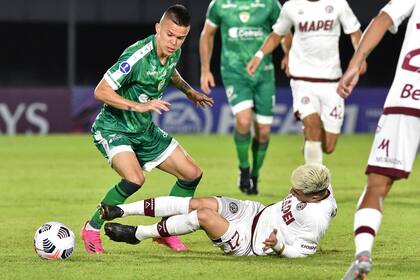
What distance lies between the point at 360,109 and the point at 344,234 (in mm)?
14183

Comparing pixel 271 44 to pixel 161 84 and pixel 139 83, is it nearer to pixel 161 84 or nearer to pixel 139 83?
pixel 161 84

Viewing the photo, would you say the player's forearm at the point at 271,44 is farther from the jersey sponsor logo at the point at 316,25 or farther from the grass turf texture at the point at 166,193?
the grass turf texture at the point at 166,193

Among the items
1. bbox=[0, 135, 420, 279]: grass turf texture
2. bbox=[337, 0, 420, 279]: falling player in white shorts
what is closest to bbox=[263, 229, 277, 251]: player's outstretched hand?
bbox=[0, 135, 420, 279]: grass turf texture

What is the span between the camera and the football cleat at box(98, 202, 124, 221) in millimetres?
7578

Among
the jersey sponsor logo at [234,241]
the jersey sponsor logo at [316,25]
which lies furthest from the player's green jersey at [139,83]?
the jersey sponsor logo at [316,25]

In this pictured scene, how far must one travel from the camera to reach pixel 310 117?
11523 millimetres

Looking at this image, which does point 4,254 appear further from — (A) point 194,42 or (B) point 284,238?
(A) point 194,42

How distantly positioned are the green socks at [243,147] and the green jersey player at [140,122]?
3.76m

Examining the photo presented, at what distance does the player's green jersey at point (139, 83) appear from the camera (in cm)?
820

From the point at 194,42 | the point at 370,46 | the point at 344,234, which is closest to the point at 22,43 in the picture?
the point at 194,42

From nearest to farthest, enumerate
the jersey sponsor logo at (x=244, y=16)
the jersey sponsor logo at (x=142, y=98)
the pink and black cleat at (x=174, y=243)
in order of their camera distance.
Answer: the pink and black cleat at (x=174, y=243)
the jersey sponsor logo at (x=142, y=98)
the jersey sponsor logo at (x=244, y=16)

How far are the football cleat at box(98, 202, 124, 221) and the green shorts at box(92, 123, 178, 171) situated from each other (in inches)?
27.4

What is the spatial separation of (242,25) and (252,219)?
16.9 feet

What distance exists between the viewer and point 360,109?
23.1m
